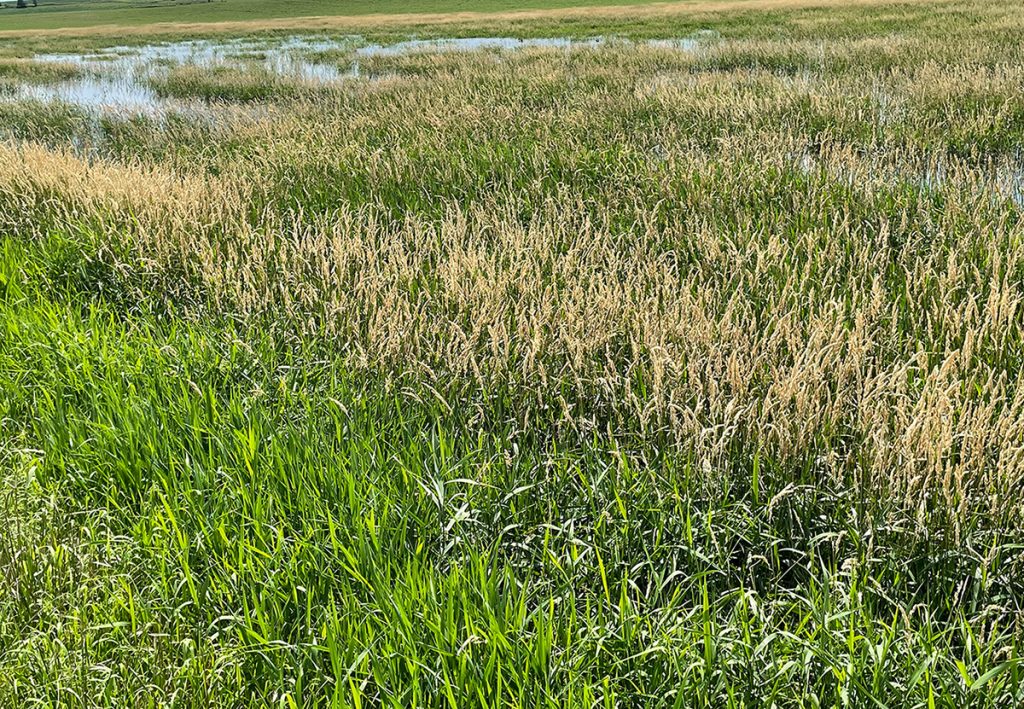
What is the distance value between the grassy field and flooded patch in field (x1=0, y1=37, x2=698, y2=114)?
14.8 metres

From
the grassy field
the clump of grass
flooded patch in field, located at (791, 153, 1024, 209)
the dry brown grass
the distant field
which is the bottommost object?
the grassy field

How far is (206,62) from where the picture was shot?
31391 millimetres

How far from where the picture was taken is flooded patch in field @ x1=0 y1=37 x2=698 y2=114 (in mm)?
21656

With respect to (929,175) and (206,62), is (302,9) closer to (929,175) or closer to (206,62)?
(206,62)

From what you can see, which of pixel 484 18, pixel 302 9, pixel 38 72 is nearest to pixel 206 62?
pixel 38 72

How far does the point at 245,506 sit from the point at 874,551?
241 centimetres

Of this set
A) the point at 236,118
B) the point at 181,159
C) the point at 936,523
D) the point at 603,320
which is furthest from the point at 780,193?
the point at 236,118

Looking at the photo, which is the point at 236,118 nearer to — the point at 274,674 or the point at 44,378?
the point at 44,378

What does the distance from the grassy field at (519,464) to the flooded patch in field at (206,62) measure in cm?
1484

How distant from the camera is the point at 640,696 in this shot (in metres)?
2.18

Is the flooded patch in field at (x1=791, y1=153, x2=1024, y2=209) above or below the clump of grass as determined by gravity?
below

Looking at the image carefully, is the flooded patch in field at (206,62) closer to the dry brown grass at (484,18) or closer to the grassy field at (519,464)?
the dry brown grass at (484,18)

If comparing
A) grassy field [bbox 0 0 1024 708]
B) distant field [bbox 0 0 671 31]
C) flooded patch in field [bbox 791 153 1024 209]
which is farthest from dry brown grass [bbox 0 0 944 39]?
grassy field [bbox 0 0 1024 708]

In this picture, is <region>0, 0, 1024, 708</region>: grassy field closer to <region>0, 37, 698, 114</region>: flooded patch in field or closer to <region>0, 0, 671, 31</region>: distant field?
<region>0, 37, 698, 114</region>: flooded patch in field
